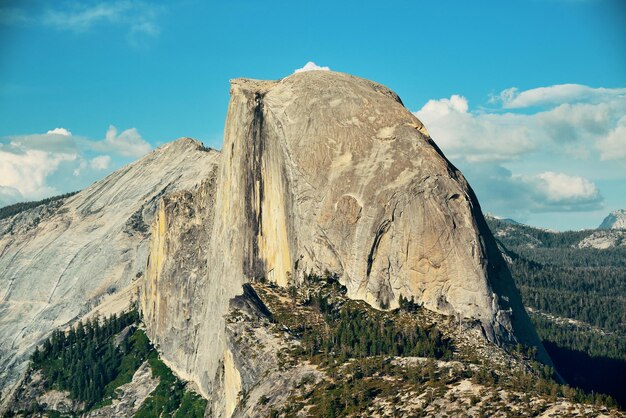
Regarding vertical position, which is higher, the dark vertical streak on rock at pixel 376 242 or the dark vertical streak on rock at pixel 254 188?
the dark vertical streak on rock at pixel 254 188

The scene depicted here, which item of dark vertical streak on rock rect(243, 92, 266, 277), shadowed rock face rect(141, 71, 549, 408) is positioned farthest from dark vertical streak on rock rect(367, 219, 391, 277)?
dark vertical streak on rock rect(243, 92, 266, 277)

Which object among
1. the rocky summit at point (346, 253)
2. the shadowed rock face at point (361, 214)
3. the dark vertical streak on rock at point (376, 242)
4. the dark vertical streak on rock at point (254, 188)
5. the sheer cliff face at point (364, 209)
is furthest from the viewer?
the dark vertical streak on rock at point (254, 188)

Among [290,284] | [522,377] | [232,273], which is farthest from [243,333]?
[522,377]

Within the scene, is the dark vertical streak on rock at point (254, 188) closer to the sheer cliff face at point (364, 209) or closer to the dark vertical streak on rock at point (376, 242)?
the sheer cliff face at point (364, 209)

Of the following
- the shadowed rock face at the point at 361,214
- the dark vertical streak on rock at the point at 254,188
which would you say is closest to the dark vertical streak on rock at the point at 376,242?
the shadowed rock face at the point at 361,214

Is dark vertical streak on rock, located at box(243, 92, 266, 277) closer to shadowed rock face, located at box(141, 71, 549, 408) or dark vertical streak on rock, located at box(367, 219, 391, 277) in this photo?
shadowed rock face, located at box(141, 71, 549, 408)

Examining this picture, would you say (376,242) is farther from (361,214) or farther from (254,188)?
(254,188)

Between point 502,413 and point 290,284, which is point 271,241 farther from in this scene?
point 502,413
